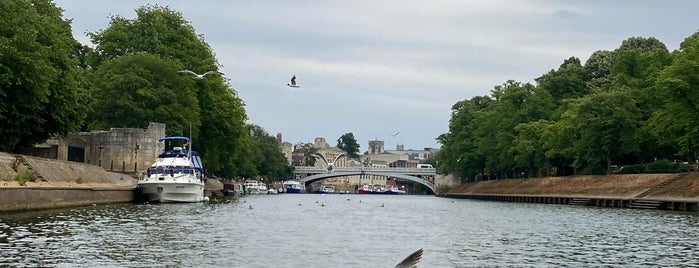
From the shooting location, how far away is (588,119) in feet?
302

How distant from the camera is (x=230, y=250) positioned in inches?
1182

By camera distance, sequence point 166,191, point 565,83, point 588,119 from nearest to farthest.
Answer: point 166,191 < point 588,119 < point 565,83

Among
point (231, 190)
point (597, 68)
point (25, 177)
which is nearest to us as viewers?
point (25, 177)

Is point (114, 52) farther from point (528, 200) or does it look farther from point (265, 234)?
point (265, 234)

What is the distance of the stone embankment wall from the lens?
45.7m

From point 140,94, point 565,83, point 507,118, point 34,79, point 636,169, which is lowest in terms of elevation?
point 636,169

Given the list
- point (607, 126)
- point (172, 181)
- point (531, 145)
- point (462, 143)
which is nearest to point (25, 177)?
point (172, 181)

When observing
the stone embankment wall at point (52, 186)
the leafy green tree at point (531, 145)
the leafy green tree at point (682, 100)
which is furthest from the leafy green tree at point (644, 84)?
the stone embankment wall at point (52, 186)

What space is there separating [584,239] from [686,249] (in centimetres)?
545

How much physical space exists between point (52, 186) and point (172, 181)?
67.8 feet

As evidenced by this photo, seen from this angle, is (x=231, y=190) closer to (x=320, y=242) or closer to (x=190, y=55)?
(x=190, y=55)

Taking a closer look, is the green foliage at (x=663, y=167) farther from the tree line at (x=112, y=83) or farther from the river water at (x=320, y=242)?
the tree line at (x=112, y=83)

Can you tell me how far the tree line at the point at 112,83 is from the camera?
57.1 m

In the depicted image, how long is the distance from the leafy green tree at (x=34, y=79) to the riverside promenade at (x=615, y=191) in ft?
145
